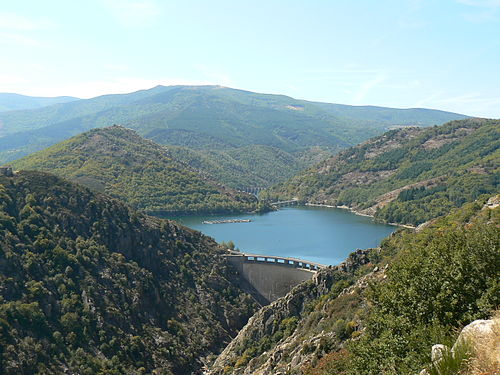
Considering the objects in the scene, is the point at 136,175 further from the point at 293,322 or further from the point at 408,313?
the point at 408,313

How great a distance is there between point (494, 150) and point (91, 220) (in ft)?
528

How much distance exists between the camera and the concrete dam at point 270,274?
72.8 meters

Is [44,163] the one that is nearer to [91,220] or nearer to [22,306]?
[91,220]

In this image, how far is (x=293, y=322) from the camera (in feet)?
163

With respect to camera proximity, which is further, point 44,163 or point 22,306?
point 44,163

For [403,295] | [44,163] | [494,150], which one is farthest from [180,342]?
[494,150]

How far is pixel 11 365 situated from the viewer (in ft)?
137

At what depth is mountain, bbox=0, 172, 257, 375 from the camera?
157 feet

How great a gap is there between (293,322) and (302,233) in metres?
81.2

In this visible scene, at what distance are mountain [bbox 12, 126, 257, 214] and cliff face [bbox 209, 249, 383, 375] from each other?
343ft

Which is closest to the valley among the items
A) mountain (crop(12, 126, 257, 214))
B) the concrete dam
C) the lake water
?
the concrete dam

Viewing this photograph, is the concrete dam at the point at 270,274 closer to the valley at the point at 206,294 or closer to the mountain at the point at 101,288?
the valley at the point at 206,294

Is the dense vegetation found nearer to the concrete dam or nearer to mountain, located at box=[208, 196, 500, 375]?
mountain, located at box=[208, 196, 500, 375]

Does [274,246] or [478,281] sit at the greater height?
[478,281]
